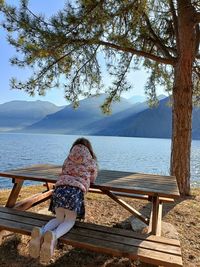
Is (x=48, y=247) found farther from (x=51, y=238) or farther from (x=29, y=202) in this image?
(x=29, y=202)

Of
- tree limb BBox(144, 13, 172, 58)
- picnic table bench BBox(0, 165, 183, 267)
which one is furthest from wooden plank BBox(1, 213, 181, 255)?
tree limb BBox(144, 13, 172, 58)

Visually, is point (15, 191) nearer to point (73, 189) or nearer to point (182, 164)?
point (73, 189)

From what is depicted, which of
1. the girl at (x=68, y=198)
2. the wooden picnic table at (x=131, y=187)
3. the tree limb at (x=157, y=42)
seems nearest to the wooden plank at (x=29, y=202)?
the wooden picnic table at (x=131, y=187)

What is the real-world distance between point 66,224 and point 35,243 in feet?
1.29

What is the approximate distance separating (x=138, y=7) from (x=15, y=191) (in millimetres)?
4410

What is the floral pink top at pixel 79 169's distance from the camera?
339 cm

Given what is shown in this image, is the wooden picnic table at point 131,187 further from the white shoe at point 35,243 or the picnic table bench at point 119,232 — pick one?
the white shoe at point 35,243

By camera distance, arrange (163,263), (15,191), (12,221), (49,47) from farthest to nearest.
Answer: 1. (49,47)
2. (15,191)
3. (12,221)
4. (163,263)

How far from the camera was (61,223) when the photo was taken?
3137mm

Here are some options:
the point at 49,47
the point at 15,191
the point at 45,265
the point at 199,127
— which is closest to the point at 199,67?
the point at 49,47

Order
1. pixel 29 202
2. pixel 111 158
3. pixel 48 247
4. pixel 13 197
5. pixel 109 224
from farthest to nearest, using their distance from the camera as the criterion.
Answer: pixel 111 158 → pixel 109 224 → pixel 29 202 → pixel 13 197 → pixel 48 247

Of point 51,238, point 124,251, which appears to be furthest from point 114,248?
point 51,238

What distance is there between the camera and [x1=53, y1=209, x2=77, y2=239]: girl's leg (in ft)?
9.66

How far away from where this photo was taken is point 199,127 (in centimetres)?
17550
